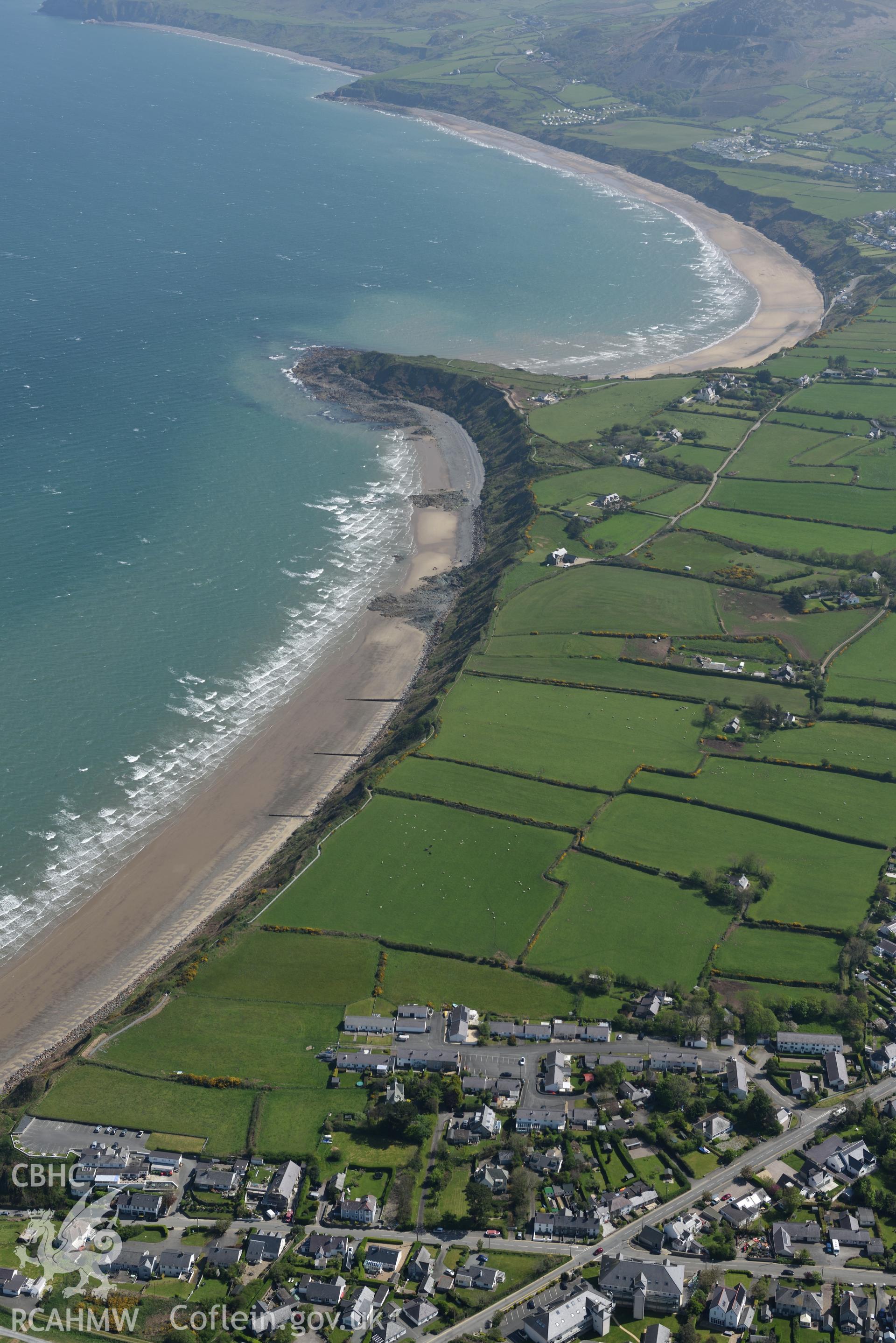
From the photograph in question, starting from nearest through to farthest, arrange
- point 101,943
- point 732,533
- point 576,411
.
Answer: point 101,943 → point 732,533 → point 576,411

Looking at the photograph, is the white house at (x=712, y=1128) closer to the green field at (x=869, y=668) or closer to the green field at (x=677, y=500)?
the green field at (x=869, y=668)

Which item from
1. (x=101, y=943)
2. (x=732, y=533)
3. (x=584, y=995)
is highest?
(x=732, y=533)

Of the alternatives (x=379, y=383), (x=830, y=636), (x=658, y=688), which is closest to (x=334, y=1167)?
(x=658, y=688)

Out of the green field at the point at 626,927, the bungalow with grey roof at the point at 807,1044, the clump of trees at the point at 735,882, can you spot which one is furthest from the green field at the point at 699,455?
the bungalow with grey roof at the point at 807,1044

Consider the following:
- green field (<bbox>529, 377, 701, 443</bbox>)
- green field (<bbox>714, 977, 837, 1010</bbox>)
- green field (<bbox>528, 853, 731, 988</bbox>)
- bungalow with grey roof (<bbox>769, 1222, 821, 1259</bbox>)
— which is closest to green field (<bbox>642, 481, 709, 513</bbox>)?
green field (<bbox>529, 377, 701, 443</bbox>)

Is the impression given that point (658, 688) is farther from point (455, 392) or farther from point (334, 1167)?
point (455, 392)

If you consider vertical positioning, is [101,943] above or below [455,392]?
below

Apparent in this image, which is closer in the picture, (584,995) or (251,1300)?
(251,1300)
